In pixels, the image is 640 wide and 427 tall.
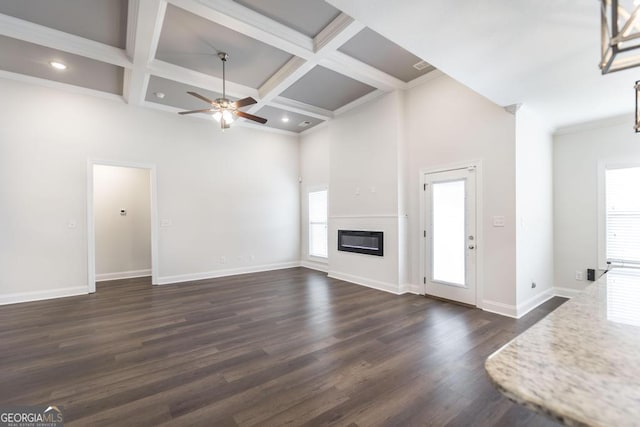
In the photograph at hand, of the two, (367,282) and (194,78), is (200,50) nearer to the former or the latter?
(194,78)

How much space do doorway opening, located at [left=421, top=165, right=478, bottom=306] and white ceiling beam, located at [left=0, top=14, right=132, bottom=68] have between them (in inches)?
193

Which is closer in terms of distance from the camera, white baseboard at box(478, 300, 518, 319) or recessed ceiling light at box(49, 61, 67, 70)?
white baseboard at box(478, 300, 518, 319)

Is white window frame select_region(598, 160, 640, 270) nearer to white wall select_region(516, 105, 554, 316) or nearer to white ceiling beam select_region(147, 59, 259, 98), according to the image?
white wall select_region(516, 105, 554, 316)

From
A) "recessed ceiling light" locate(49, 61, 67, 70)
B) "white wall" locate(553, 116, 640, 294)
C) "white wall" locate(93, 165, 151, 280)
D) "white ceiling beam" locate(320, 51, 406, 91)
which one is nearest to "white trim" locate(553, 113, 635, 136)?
"white wall" locate(553, 116, 640, 294)

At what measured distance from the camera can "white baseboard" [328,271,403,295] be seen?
4906 millimetres

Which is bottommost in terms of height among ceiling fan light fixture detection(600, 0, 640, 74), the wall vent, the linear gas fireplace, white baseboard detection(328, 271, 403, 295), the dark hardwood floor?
the dark hardwood floor

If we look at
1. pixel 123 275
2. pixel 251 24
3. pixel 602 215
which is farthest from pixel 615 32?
pixel 123 275

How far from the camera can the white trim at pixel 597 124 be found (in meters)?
3.88

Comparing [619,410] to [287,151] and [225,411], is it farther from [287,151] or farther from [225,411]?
[287,151]

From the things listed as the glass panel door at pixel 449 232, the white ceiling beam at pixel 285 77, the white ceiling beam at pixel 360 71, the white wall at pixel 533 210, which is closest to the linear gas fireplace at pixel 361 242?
the glass panel door at pixel 449 232

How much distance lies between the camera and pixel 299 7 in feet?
10.0

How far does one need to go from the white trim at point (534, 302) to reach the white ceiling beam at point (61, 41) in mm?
6336

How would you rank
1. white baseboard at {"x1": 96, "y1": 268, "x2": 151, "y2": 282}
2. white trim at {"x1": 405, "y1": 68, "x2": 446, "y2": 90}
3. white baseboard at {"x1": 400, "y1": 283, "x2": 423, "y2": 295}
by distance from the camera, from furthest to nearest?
white baseboard at {"x1": 96, "y1": 268, "x2": 151, "y2": 282}, white baseboard at {"x1": 400, "y1": 283, "x2": 423, "y2": 295}, white trim at {"x1": 405, "y1": 68, "x2": 446, "y2": 90}

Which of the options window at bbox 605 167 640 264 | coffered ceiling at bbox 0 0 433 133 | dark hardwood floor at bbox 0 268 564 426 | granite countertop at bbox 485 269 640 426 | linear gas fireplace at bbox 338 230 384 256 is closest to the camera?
granite countertop at bbox 485 269 640 426
